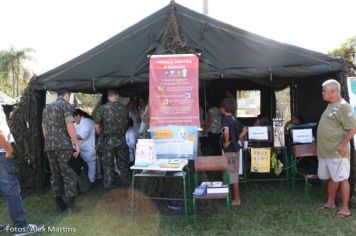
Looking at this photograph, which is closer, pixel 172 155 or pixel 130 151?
pixel 172 155

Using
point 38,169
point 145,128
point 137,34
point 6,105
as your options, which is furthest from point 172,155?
point 6,105

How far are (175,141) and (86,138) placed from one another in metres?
1.85

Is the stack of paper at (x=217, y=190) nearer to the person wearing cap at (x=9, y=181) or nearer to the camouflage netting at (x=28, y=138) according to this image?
the person wearing cap at (x=9, y=181)

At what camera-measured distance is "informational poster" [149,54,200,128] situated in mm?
5551

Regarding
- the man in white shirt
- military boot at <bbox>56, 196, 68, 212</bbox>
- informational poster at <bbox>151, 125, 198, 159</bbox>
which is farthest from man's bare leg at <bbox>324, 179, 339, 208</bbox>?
the man in white shirt

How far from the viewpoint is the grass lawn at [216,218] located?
181 inches

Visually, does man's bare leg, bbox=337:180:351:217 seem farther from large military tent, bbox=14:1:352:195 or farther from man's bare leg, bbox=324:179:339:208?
large military tent, bbox=14:1:352:195

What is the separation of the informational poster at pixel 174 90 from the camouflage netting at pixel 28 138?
2.13 meters

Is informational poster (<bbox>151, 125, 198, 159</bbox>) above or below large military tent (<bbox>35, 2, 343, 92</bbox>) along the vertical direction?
below

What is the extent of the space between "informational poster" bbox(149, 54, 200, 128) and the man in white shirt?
5.03 ft

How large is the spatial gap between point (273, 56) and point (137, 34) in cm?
201

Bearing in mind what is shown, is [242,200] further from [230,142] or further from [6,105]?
[6,105]

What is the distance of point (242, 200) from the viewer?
584cm

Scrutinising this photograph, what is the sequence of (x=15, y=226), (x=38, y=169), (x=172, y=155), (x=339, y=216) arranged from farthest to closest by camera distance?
(x=38, y=169)
(x=172, y=155)
(x=339, y=216)
(x=15, y=226)
